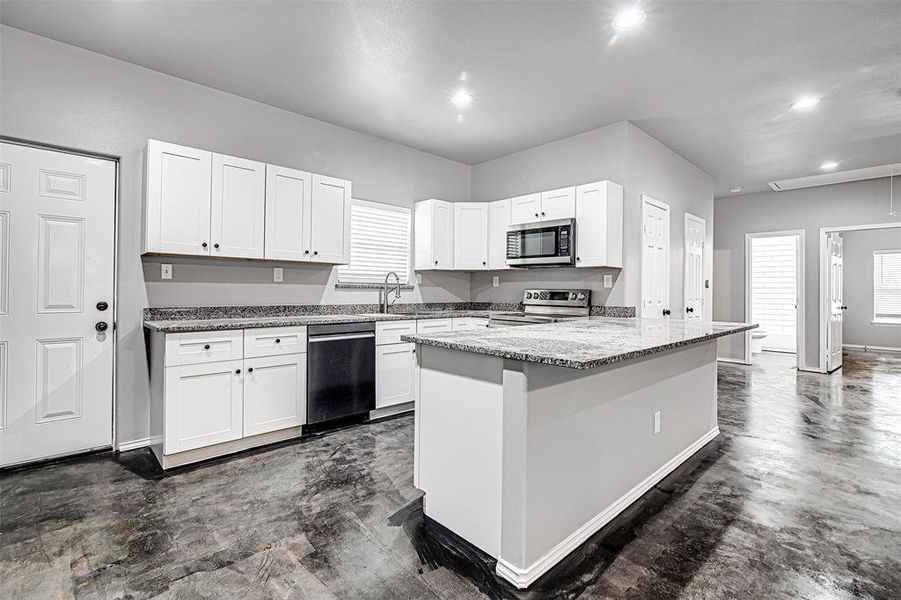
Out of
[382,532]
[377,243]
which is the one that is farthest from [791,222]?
[382,532]

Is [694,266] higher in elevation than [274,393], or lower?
higher

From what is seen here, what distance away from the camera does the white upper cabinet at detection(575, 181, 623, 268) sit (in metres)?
3.82

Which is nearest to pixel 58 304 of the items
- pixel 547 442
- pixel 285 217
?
pixel 285 217

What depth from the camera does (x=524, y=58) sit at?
285 centimetres

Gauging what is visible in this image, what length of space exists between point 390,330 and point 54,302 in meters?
2.30

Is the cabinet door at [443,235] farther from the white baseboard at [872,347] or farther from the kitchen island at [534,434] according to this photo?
the white baseboard at [872,347]

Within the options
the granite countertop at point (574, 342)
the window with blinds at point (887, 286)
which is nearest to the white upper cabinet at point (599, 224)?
the granite countertop at point (574, 342)

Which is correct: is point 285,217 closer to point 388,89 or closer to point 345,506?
point 388,89

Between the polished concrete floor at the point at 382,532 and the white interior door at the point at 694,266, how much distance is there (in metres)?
2.45

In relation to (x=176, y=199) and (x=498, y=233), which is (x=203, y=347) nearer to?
(x=176, y=199)

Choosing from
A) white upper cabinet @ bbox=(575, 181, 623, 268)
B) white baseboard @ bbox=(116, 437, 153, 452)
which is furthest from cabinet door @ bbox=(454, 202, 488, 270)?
white baseboard @ bbox=(116, 437, 153, 452)

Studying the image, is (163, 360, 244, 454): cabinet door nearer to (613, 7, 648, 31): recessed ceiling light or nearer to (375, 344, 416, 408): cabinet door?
(375, 344, 416, 408): cabinet door

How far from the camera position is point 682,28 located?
2535 millimetres

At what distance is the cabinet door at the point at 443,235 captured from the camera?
4.69 meters
